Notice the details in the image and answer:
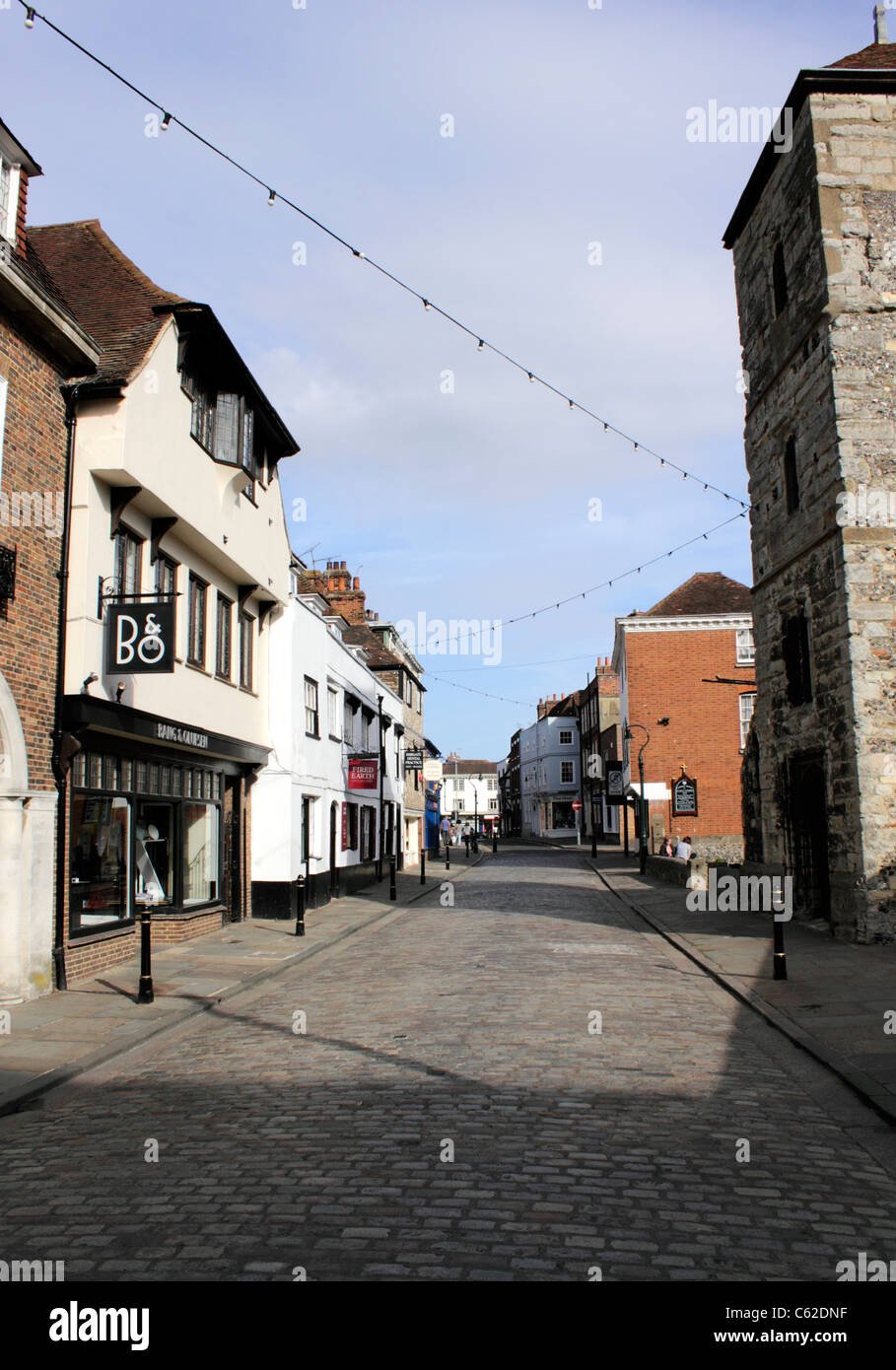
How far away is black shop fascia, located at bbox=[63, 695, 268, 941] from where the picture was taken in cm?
1234

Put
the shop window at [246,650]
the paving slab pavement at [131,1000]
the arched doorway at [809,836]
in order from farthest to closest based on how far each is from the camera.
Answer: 1. the shop window at [246,650]
2. the arched doorway at [809,836]
3. the paving slab pavement at [131,1000]

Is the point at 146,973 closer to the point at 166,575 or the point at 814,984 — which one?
the point at 166,575

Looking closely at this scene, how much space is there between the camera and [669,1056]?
7.99 meters

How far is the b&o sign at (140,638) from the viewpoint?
12078 millimetres

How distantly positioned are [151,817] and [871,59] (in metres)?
16.8

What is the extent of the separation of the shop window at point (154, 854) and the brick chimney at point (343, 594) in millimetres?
24581

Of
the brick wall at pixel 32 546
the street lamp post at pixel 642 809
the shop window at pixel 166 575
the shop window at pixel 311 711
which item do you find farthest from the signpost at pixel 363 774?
the brick wall at pixel 32 546

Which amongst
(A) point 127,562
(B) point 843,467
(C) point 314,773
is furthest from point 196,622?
(B) point 843,467

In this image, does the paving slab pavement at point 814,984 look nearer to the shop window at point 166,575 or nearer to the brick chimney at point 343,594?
the shop window at point 166,575

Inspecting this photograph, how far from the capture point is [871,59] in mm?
16156

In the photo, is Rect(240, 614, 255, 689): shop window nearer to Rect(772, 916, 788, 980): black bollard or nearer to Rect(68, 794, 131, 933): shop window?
Rect(68, 794, 131, 933): shop window

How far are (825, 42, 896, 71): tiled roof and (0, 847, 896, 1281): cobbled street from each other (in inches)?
582

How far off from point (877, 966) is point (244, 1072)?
8.13 m
